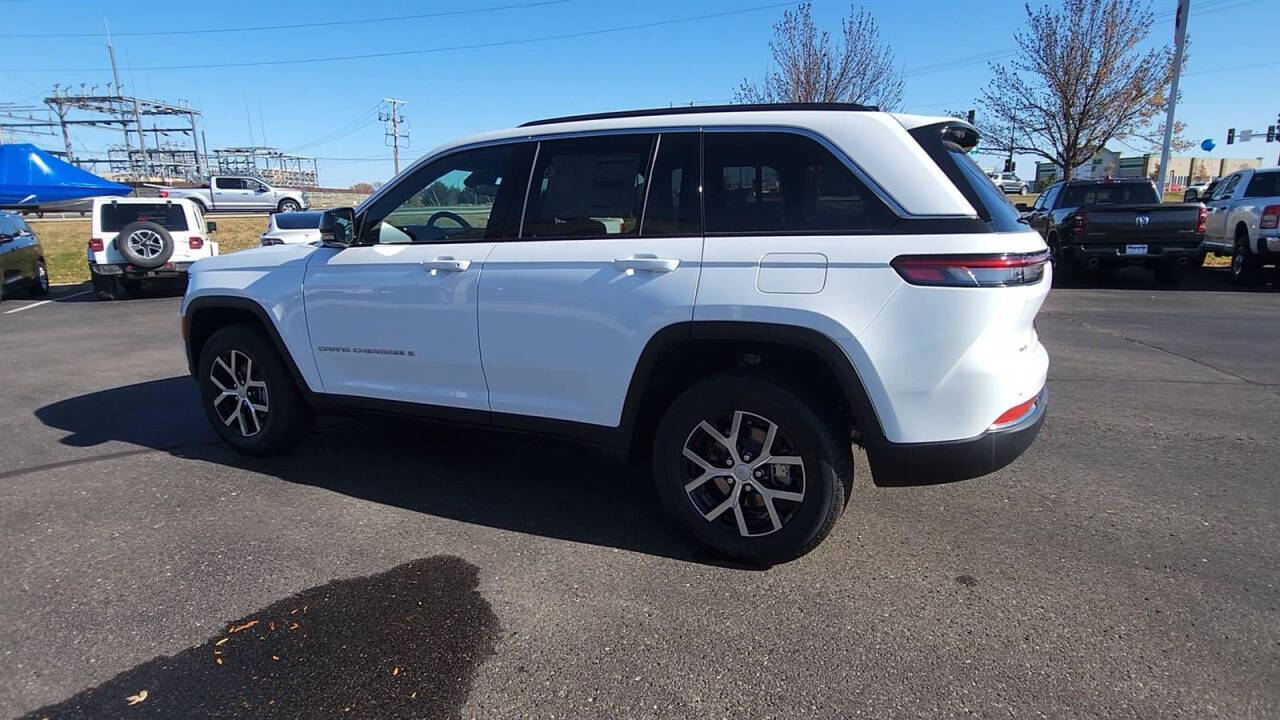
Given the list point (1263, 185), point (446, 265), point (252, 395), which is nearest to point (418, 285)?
point (446, 265)

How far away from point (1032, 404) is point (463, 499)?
2.85 metres

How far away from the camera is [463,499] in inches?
162

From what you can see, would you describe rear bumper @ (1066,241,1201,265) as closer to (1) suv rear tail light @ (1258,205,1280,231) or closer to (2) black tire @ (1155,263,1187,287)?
(2) black tire @ (1155,263,1187,287)

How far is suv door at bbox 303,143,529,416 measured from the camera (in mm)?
3801

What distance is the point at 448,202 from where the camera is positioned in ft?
13.3

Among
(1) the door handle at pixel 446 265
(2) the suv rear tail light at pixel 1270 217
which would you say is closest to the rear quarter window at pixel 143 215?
(1) the door handle at pixel 446 265

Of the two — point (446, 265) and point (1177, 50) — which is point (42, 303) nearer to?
point (446, 265)

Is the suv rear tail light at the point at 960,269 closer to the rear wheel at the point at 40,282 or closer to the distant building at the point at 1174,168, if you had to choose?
the rear wheel at the point at 40,282

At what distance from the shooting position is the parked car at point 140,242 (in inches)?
502

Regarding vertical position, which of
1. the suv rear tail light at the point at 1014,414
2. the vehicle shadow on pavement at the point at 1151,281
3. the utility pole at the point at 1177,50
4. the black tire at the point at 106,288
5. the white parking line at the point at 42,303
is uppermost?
the utility pole at the point at 1177,50

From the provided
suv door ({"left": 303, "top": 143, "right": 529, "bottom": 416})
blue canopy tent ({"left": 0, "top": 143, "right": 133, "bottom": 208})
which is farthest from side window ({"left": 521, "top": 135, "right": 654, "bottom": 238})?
blue canopy tent ({"left": 0, "top": 143, "right": 133, "bottom": 208})

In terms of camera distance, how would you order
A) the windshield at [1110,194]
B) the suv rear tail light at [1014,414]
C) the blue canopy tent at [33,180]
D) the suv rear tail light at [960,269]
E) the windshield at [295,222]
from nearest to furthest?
the suv rear tail light at [960,269], the suv rear tail light at [1014,414], the windshield at [1110,194], the windshield at [295,222], the blue canopy tent at [33,180]

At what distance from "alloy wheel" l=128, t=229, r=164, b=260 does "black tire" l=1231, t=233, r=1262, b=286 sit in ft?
59.9

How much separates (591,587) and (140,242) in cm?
1301
